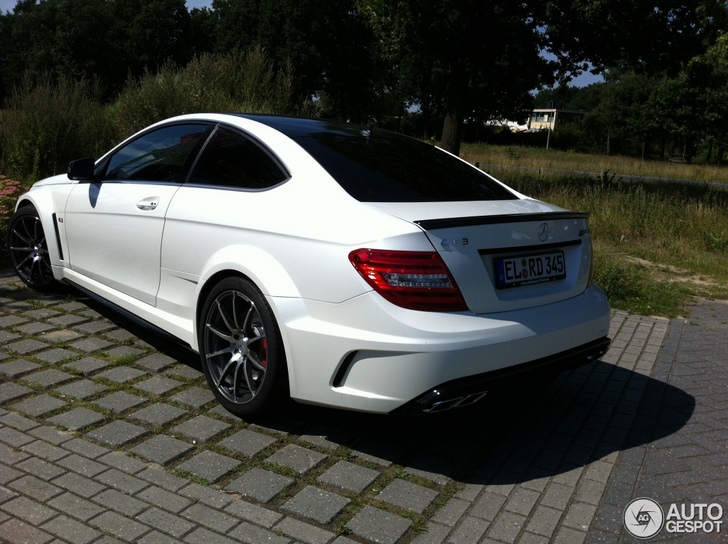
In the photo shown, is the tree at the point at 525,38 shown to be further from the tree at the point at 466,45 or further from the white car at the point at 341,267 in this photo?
the white car at the point at 341,267

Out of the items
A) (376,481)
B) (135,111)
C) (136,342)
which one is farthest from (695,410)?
(135,111)

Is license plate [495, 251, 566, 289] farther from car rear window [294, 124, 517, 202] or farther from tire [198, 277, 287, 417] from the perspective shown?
tire [198, 277, 287, 417]

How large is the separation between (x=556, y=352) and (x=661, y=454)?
32.4 inches

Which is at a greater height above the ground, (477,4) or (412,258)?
(477,4)

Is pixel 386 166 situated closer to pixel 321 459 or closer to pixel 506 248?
pixel 506 248

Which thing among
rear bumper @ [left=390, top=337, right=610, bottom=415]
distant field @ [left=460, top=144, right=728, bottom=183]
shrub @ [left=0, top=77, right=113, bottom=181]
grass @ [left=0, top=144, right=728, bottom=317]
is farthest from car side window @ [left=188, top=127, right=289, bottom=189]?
distant field @ [left=460, top=144, right=728, bottom=183]

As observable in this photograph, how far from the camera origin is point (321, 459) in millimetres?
3445

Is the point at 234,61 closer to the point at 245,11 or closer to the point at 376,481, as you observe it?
the point at 376,481

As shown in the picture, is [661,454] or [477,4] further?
[477,4]

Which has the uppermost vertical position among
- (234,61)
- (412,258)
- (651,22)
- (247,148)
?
(651,22)

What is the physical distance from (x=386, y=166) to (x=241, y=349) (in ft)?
4.17

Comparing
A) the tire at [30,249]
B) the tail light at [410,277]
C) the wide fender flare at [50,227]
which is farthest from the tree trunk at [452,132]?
the tail light at [410,277]

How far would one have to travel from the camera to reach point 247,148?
4.05m

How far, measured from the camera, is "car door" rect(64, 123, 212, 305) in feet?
14.3
